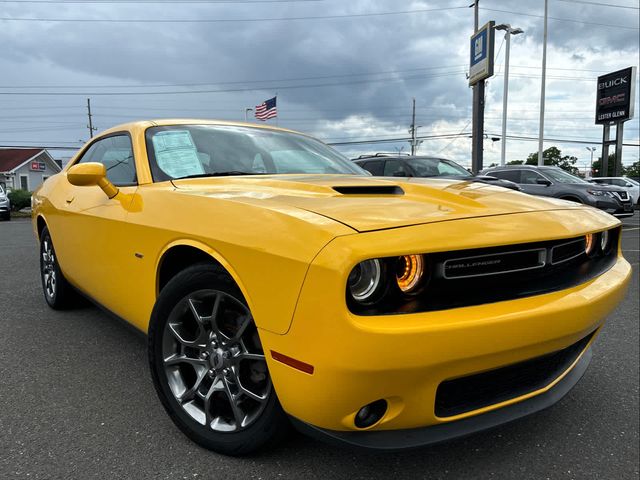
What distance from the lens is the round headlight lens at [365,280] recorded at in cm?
144

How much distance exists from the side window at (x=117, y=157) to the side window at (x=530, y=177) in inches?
435

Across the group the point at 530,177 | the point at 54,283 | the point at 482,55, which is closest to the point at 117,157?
the point at 54,283

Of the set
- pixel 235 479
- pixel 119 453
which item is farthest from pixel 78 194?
pixel 235 479

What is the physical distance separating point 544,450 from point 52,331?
3.16m

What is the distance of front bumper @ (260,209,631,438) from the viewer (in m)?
1.35

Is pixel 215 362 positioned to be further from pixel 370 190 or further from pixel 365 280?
pixel 370 190

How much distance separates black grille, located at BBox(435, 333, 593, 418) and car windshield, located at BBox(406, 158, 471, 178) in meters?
8.23

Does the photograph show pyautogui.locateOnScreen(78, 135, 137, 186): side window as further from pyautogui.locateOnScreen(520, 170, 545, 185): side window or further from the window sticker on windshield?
pyautogui.locateOnScreen(520, 170, 545, 185): side window

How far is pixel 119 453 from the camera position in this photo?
6.31 feet

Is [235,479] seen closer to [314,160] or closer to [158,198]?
[158,198]

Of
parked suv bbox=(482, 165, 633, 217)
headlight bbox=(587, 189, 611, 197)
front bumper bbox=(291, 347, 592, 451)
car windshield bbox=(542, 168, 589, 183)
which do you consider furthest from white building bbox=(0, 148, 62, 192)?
front bumper bbox=(291, 347, 592, 451)

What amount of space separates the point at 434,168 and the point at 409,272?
891 cm

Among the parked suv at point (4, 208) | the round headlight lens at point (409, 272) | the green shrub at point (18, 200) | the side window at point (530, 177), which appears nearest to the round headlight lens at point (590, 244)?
the round headlight lens at point (409, 272)

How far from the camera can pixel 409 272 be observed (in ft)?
4.98
